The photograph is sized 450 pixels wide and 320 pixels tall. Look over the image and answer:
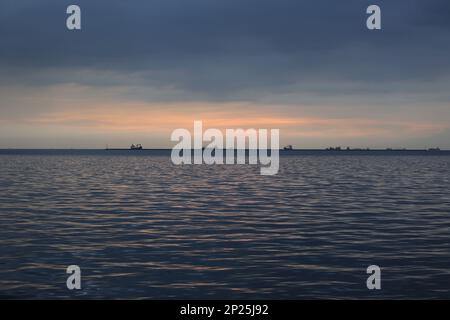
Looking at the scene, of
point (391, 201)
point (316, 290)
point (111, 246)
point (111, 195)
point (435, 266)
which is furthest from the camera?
point (111, 195)

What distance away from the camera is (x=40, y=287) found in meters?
17.7

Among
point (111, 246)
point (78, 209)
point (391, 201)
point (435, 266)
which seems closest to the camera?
point (435, 266)

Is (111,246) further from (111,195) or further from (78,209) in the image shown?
(111,195)

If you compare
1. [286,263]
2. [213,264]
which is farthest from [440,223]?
[213,264]

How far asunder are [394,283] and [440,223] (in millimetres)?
15681

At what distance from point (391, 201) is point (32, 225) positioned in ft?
99.4

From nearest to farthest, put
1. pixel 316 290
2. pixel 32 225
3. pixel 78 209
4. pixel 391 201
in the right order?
pixel 316 290 → pixel 32 225 → pixel 78 209 → pixel 391 201

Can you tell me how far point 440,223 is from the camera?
32.2m

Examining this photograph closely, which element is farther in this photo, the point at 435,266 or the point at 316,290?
the point at 435,266
